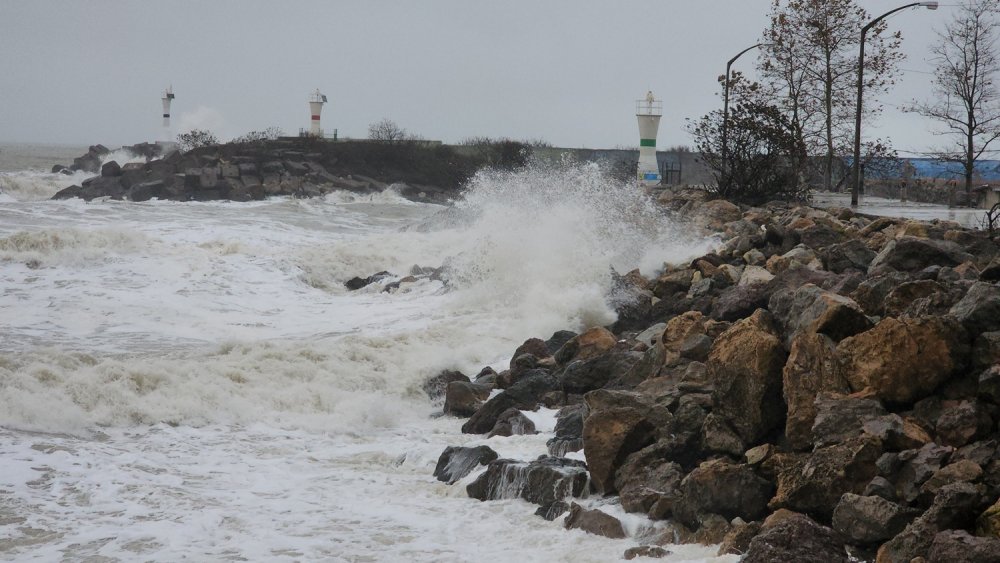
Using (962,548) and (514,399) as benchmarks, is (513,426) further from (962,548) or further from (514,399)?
(962,548)

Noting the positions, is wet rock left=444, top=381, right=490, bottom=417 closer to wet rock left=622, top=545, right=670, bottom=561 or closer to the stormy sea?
the stormy sea

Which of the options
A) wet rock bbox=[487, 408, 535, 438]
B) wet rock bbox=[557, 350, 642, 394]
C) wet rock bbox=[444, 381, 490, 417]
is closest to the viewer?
wet rock bbox=[487, 408, 535, 438]

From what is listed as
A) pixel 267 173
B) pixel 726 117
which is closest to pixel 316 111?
pixel 267 173

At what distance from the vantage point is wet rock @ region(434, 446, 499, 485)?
29.3ft

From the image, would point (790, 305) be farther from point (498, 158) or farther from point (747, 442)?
point (498, 158)

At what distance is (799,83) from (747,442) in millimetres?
26809

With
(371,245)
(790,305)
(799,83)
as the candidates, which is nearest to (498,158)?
(799,83)

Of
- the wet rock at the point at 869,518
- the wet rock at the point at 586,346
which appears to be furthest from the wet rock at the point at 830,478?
the wet rock at the point at 586,346

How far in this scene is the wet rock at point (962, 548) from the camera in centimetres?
545

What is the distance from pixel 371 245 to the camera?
27656mm

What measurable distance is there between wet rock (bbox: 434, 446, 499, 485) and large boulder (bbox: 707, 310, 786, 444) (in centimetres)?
202

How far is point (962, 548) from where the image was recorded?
5551 millimetres

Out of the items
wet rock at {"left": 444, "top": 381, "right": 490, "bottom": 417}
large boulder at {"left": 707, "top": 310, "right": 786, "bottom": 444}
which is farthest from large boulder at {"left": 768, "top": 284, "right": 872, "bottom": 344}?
wet rock at {"left": 444, "top": 381, "right": 490, "bottom": 417}

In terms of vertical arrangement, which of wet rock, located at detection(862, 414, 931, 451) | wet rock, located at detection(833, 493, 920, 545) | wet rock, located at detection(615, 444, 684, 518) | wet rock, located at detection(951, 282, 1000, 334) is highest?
wet rock, located at detection(951, 282, 1000, 334)
